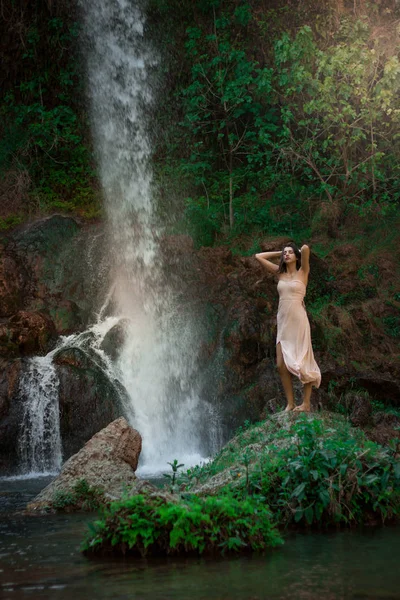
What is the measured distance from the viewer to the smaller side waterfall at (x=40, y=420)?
14.4 metres

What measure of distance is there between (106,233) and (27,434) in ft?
24.1

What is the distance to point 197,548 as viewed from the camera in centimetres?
608

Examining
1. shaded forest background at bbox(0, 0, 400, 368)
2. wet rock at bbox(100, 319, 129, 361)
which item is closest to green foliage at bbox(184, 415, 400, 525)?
wet rock at bbox(100, 319, 129, 361)

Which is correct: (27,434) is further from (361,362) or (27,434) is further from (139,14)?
(139,14)

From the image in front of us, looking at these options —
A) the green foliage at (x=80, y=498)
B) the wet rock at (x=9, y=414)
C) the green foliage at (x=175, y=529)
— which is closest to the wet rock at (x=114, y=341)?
the wet rock at (x=9, y=414)

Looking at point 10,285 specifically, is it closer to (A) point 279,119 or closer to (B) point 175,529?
(A) point 279,119

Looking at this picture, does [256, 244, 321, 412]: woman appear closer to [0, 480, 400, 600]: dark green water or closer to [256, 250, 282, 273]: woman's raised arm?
[256, 250, 282, 273]: woman's raised arm

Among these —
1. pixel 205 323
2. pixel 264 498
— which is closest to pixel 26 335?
pixel 205 323

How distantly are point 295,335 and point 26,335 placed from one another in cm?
775

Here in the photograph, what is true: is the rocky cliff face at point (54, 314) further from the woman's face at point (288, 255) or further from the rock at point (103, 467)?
the woman's face at point (288, 255)

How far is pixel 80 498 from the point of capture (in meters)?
9.12

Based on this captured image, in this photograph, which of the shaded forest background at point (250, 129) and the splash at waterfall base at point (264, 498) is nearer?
the splash at waterfall base at point (264, 498)

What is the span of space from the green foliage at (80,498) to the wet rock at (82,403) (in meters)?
5.51

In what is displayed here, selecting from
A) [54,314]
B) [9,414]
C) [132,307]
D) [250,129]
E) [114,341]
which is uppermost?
[250,129]
